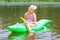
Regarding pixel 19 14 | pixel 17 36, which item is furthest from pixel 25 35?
pixel 19 14

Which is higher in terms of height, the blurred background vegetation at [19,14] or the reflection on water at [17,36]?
the reflection on water at [17,36]

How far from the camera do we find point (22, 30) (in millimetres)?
8328

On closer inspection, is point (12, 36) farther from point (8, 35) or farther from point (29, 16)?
point (29, 16)

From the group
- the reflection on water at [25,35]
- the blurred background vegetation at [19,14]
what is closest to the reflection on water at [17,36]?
the reflection on water at [25,35]

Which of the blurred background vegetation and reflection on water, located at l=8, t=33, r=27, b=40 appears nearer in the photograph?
reflection on water, located at l=8, t=33, r=27, b=40

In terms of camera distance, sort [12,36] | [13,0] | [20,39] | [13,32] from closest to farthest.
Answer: [20,39] → [12,36] → [13,32] → [13,0]

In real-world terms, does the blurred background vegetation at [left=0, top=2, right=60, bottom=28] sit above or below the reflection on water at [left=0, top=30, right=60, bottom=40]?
below

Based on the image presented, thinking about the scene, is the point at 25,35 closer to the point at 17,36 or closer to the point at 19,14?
the point at 17,36

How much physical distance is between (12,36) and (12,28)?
425mm

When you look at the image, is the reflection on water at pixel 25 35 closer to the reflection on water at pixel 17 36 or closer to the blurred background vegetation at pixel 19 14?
the reflection on water at pixel 17 36

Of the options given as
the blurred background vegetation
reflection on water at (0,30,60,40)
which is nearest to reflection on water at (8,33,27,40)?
reflection on water at (0,30,60,40)

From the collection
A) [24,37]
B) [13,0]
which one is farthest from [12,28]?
[13,0]

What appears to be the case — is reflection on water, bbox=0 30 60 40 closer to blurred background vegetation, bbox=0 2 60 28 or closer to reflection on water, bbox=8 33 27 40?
reflection on water, bbox=8 33 27 40

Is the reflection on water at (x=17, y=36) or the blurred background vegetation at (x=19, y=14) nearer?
the reflection on water at (x=17, y=36)
